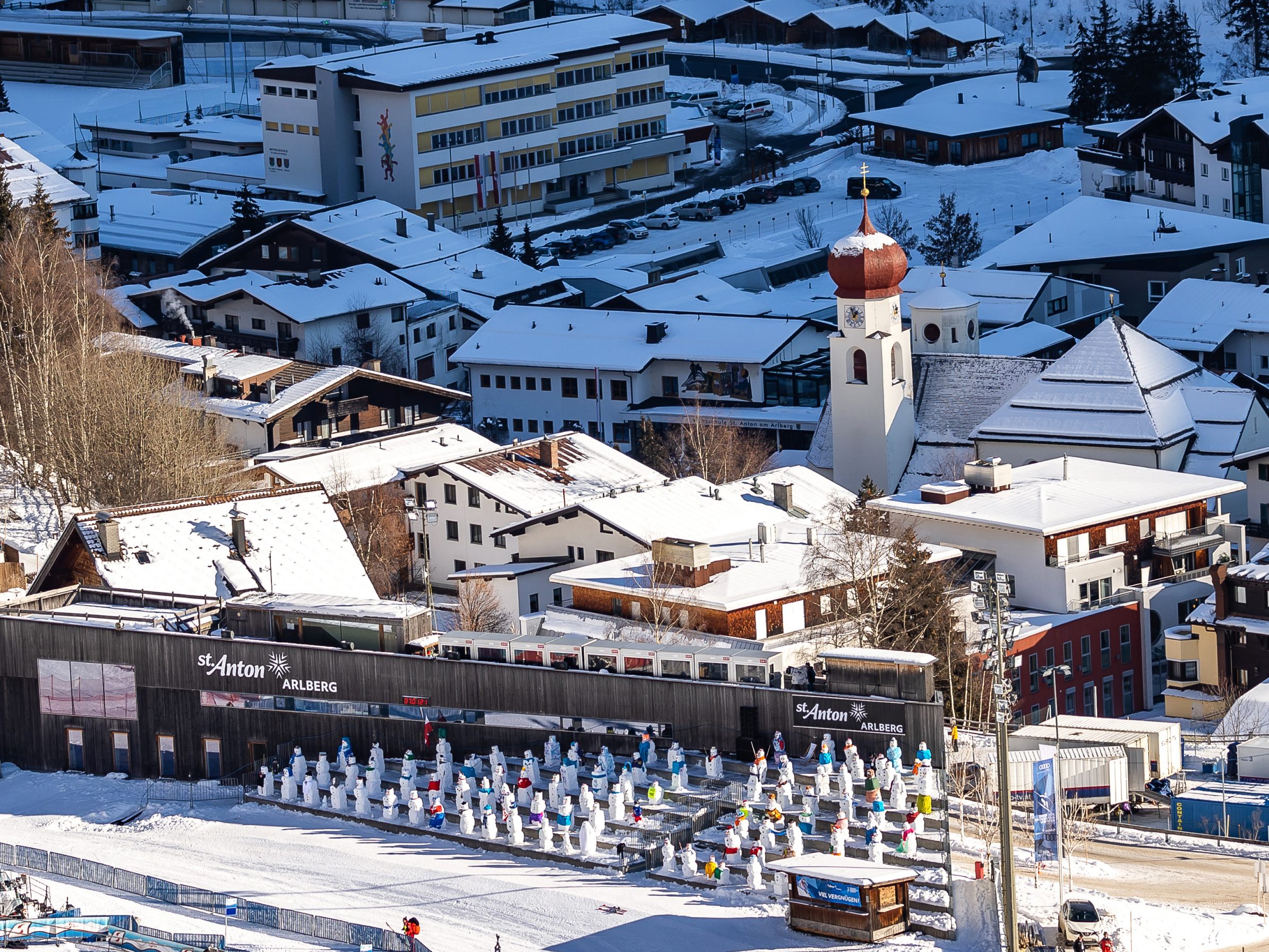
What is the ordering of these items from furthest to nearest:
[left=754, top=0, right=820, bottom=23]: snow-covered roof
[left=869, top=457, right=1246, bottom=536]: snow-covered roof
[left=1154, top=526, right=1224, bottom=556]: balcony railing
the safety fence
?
[left=754, top=0, right=820, bottom=23]: snow-covered roof → [left=1154, top=526, right=1224, bottom=556]: balcony railing → [left=869, top=457, right=1246, bottom=536]: snow-covered roof → the safety fence

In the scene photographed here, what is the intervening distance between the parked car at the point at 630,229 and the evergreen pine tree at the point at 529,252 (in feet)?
14.8

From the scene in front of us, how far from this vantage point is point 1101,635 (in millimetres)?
77438

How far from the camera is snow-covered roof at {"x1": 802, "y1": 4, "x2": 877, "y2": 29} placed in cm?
Answer: 18738

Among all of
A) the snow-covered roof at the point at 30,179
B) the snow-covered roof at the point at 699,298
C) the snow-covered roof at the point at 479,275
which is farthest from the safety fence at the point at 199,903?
the snow-covered roof at the point at 30,179

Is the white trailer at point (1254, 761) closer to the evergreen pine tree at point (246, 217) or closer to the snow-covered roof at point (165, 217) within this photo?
the evergreen pine tree at point (246, 217)

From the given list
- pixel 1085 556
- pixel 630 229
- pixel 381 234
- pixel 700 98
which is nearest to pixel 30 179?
pixel 381 234

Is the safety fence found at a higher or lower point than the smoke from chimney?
lower

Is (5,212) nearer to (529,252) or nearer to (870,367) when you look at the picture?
(870,367)

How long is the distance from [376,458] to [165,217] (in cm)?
5352

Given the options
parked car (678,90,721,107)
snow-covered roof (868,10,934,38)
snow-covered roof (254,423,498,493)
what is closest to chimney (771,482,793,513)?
snow-covered roof (254,423,498,493)

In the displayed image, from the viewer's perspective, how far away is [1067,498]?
3172 inches

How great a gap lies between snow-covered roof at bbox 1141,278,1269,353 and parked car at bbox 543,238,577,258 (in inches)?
1310

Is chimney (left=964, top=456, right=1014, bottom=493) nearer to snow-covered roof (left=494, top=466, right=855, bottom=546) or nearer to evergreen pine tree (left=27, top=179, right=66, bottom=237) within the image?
snow-covered roof (left=494, top=466, right=855, bottom=546)

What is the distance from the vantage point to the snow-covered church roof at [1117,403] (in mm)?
91062
